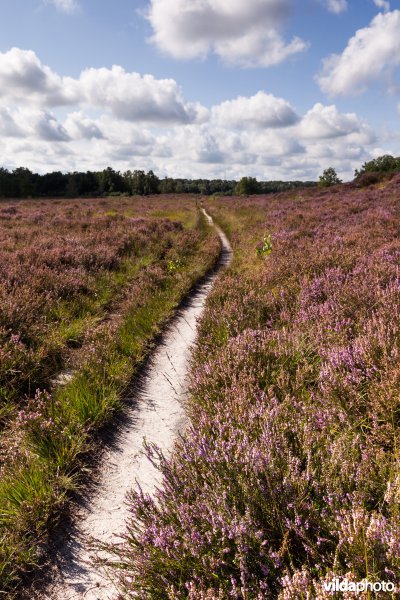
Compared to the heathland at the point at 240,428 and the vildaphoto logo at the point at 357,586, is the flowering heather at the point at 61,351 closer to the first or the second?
the heathland at the point at 240,428

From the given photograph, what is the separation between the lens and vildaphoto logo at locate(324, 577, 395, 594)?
1.49m

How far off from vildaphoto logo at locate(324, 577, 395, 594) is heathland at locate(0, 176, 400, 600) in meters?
0.04

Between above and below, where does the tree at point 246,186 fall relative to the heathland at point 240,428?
above

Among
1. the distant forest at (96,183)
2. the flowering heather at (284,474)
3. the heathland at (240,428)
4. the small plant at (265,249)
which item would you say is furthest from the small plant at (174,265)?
the distant forest at (96,183)

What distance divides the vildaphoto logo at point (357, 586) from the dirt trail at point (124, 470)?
3.98ft

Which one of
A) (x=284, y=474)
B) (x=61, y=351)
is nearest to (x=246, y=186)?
(x=61, y=351)

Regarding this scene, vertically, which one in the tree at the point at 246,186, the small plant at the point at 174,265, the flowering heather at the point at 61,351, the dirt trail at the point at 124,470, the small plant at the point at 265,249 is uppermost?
the tree at the point at 246,186

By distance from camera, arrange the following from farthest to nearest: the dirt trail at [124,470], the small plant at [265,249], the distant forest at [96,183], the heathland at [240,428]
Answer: the distant forest at [96,183]
the small plant at [265,249]
the dirt trail at [124,470]
the heathland at [240,428]

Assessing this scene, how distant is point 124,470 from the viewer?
326 centimetres

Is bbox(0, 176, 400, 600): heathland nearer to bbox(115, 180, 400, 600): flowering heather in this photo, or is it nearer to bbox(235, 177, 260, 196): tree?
bbox(115, 180, 400, 600): flowering heather

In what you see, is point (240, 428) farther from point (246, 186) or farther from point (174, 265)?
point (246, 186)

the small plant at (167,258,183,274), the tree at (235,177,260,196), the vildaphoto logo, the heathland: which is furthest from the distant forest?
the vildaphoto logo

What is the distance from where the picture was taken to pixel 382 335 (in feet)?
11.3

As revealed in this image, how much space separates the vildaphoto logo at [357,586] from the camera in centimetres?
149
